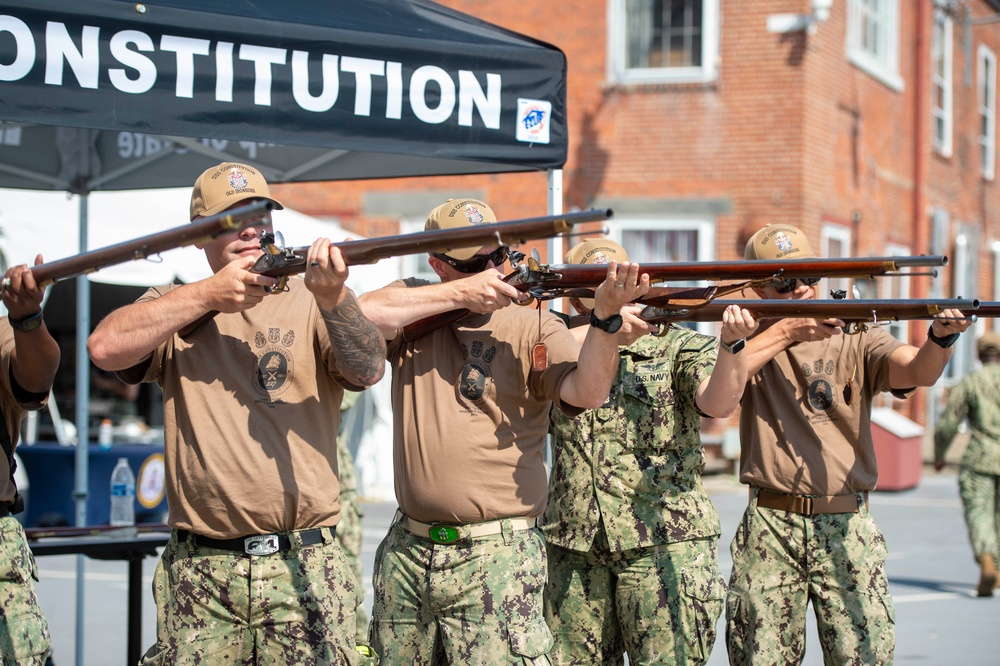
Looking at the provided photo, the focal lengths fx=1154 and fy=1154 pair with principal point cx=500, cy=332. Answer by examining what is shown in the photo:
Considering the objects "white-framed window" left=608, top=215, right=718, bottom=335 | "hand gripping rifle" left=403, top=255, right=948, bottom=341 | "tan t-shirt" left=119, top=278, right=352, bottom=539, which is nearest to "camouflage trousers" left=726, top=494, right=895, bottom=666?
"hand gripping rifle" left=403, top=255, right=948, bottom=341

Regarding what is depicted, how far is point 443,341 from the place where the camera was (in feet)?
13.7

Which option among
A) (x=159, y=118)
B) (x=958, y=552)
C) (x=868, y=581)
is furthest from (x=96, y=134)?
(x=958, y=552)

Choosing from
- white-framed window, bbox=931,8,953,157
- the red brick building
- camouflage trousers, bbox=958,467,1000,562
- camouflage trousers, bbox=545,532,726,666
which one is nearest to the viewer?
camouflage trousers, bbox=545,532,726,666

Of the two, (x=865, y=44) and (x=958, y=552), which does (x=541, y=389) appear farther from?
(x=865, y=44)

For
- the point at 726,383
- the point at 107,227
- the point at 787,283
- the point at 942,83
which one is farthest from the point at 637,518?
the point at 942,83

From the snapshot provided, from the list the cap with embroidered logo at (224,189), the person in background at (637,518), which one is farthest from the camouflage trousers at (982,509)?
the cap with embroidered logo at (224,189)

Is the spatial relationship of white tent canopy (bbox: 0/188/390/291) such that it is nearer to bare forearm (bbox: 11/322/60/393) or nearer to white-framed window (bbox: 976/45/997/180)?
bare forearm (bbox: 11/322/60/393)

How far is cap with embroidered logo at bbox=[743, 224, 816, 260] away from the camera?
5.03 m

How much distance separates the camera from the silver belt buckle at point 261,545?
3676 mm

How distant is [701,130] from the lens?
15820 millimetres

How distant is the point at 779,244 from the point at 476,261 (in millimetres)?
1651

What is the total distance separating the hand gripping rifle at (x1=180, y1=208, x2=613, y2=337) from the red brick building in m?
12.4

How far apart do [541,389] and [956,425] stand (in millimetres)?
6882

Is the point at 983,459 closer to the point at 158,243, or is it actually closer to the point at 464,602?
the point at 464,602
